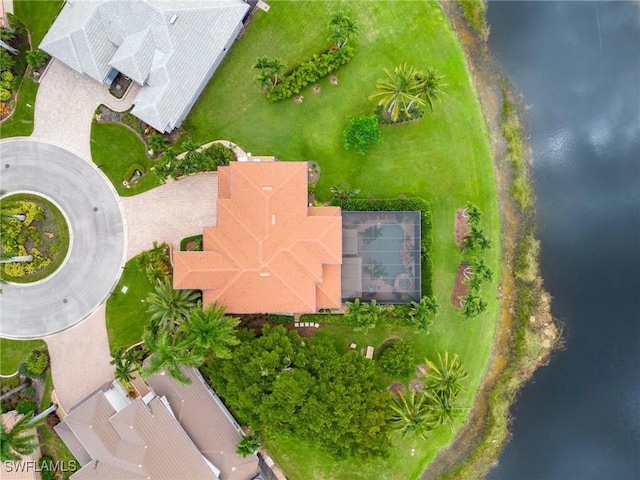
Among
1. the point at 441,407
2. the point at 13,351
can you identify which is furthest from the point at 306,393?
the point at 13,351

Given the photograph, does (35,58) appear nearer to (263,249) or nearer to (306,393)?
(263,249)

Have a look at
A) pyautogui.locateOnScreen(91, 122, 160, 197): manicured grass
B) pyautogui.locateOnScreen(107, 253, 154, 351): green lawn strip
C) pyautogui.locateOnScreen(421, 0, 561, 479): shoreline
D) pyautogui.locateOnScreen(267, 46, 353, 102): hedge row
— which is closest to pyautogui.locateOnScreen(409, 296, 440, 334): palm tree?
pyautogui.locateOnScreen(421, 0, 561, 479): shoreline

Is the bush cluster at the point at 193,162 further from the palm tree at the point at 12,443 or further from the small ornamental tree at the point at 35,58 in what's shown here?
the palm tree at the point at 12,443

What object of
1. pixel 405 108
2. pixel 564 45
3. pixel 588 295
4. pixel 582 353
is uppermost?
pixel 405 108

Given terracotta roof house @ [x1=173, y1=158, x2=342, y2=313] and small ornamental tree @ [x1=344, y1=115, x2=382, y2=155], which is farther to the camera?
small ornamental tree @ [x1=344, y1=115, x2=382, y2=155]

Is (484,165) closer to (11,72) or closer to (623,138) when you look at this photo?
(623,138)

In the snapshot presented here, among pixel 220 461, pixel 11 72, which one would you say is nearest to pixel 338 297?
pixel 220 461

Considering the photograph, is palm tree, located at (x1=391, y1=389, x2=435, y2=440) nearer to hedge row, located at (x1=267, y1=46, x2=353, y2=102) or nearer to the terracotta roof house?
the terracotta roof house
